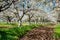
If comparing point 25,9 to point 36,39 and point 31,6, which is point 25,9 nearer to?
point 31,6

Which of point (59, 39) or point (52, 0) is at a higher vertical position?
point (52, 0)

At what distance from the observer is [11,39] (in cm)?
1285

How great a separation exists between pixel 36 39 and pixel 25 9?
23.5 m

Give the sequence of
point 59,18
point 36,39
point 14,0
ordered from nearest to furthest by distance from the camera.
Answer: point 36,39, point 14,0, point 59,18

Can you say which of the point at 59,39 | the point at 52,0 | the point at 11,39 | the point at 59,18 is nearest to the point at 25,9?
the point at 52,0

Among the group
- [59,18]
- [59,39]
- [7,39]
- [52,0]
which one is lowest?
[59,18]

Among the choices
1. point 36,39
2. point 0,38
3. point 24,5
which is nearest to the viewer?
point 0,38

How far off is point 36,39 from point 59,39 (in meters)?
2.01

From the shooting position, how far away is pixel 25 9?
3912 centimetres

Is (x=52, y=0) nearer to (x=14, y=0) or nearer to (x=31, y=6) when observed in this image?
(x=14, y=0)

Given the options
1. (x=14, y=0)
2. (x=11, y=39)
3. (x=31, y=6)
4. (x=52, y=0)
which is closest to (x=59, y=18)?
(x=31, y=6)

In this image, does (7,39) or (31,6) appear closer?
(7,39)

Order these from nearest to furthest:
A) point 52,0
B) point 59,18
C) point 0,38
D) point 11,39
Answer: point 0,38 < point 11,39 < point 52,0 < point 59,18

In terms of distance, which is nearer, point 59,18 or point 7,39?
point 7,39
